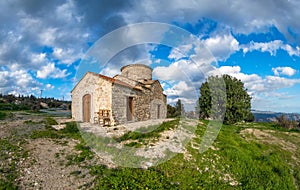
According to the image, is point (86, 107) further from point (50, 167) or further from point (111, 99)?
point (50, 167)

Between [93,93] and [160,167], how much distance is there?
34.5 feet

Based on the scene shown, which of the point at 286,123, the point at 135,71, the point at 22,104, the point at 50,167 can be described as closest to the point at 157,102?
the point at 135,71

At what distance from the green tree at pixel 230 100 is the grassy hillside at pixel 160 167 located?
426 inches

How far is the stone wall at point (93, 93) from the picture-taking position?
49.0 feet

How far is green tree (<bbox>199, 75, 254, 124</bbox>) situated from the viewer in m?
22.0

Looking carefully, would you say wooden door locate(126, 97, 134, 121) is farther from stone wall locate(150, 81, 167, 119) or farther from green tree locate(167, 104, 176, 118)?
green tree locate(167, 104, 176, 118)

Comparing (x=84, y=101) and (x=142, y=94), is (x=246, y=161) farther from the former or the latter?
(x=84, y=101)

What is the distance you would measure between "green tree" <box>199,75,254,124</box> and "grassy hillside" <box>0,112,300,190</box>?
1082 centimetres

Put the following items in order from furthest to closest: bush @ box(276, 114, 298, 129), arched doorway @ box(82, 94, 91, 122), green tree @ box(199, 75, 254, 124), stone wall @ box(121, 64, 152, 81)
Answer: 1. stone wall @ box(121, 64, 152, 81)
2. green tree @ box(199, 75, 254, 124)
3. bush @ box(276, 114, 298, 129)
4. arched doorway @ box(82, 94, 91, 122)

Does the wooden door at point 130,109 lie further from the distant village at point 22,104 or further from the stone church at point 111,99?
the distant village at point 22,104

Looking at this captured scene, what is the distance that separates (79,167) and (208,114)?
765 inches

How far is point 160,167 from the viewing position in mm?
7367

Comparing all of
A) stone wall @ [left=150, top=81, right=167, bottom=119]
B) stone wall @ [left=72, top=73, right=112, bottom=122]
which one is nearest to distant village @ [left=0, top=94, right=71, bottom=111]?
stone wall @ [left=72, top=73, right=112, bottom=122]

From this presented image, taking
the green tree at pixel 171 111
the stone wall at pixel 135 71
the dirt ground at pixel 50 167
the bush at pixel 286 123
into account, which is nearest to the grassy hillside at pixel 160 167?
the dirt ground at pixel 50 167
